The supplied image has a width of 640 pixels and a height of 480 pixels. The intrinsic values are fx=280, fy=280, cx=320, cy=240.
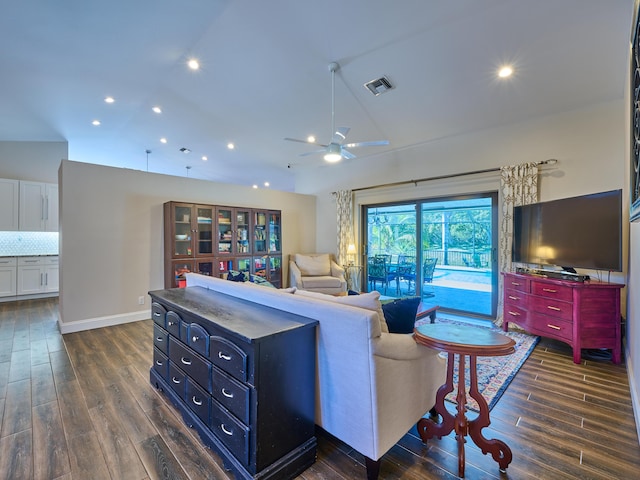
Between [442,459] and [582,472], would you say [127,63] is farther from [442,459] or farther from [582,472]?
[582,472]

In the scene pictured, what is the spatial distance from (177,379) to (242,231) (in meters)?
3.70

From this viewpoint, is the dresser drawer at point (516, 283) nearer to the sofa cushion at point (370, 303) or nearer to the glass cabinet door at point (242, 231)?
the sofa cushion at point (370, 303)

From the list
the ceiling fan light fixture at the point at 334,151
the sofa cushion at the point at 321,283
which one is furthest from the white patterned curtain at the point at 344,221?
the ceiling fan light fixture at the point at 334,151

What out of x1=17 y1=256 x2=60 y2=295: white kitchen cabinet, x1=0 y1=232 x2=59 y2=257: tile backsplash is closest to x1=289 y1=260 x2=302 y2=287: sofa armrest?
Result: x1=17 y1=256 x2=60 y2=295: white kitchen cabinet

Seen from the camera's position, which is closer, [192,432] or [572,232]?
[192,432]

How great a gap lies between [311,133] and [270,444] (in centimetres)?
462

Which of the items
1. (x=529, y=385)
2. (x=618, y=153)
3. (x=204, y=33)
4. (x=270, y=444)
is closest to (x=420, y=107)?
(x=618, y=153)

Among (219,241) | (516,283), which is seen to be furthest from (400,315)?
(219,241)

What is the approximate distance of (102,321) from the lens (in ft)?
13.6

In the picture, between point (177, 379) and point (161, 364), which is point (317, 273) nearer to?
point (161, 364)

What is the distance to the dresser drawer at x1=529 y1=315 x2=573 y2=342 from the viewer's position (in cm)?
307

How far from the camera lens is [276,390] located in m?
1.50

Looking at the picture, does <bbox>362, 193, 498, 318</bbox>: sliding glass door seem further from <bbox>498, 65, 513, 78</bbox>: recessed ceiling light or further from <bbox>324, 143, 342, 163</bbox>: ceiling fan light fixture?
<bbox>324, 143, 342, 163</bbox>: ceiling fan light fixture

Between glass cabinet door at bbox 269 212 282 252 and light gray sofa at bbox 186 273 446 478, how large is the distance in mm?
4386
